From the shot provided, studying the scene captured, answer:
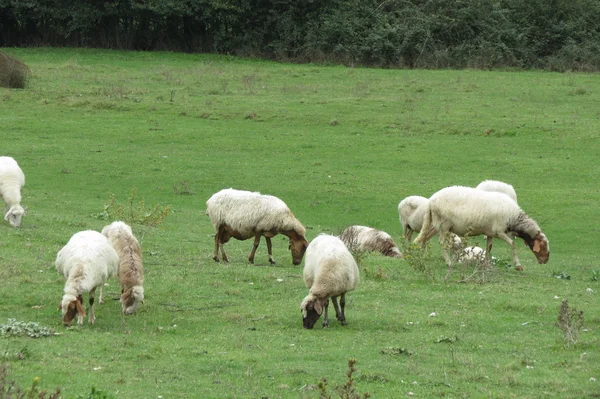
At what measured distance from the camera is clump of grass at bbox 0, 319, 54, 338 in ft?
40.9

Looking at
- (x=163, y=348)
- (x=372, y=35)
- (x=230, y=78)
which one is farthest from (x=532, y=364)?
(x=372, y=35)

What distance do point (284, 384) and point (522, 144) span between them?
23.3 m

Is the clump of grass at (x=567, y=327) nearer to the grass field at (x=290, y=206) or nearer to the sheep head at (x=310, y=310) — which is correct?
the grass field at (x=290, y=206)

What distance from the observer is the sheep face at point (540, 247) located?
19.7m

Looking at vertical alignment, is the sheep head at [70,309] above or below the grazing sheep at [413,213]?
above

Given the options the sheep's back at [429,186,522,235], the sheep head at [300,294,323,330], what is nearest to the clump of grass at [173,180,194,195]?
the sheep's back at [429,186,522,235]

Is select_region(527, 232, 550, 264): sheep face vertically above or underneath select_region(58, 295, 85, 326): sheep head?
underneath

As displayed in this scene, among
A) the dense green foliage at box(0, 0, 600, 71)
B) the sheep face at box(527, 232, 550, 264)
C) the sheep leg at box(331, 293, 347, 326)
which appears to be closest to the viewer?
the sheep leg at box(331, 293, 347, 326)

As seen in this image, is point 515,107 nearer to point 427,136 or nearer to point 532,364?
point 427,136

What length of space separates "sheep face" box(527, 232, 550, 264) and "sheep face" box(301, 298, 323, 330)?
294 inches

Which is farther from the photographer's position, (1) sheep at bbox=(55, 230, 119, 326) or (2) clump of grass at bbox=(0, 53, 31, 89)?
(2) clump of grass at bbox=(0, 53, 31, 89)

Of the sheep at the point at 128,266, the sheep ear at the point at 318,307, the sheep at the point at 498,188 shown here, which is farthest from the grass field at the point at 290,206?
the sheep at the point at 498,188

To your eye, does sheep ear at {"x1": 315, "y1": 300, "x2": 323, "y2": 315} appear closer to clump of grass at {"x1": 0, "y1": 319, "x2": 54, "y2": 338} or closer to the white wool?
clump of grass at {"x1": 0, "y1": 319, "x2": 54, "y2": 338}

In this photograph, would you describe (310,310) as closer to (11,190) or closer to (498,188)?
(11,190)
